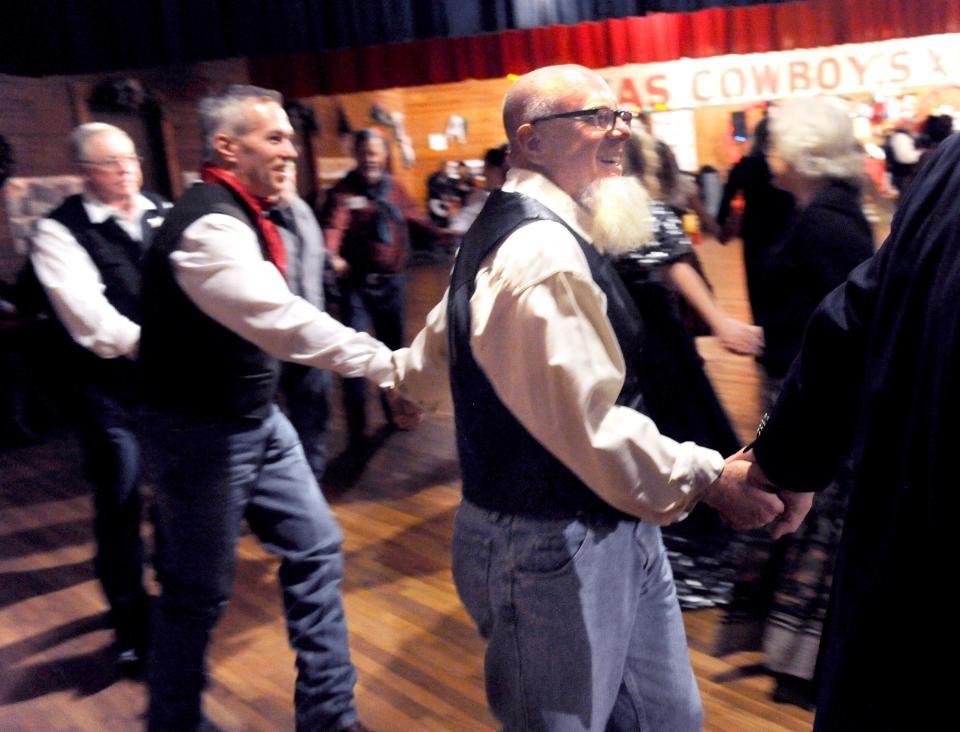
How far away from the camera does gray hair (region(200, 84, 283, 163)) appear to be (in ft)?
6.48

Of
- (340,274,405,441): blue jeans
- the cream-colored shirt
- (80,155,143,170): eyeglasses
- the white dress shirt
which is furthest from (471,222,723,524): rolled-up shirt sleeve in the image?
(340,274,405,441): blue jeans

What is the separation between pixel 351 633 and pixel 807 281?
170cm

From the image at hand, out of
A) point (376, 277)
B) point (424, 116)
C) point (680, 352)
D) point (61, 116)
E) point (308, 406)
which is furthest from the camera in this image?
point (424, 116)

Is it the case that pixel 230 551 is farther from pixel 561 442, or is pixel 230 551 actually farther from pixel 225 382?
pixel 561 442

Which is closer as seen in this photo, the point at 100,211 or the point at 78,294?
the point at 78,294

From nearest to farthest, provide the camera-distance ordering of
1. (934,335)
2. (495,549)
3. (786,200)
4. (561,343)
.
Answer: (934,335)
(561,343)
(495,549)
(786,200)

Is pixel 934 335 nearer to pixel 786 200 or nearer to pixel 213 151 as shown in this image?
pixel 213 151

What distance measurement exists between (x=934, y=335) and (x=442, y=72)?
270 inches

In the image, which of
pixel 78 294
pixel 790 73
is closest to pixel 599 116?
pixel 78 294

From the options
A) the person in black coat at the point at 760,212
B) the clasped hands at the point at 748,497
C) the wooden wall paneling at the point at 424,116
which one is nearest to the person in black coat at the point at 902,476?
the clasped hands at the point at 748,497

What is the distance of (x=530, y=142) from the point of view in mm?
1387

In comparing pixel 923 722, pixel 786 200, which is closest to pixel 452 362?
pixel 923 722

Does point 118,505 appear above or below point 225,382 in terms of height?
Answer: below

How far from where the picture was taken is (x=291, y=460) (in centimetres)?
216
